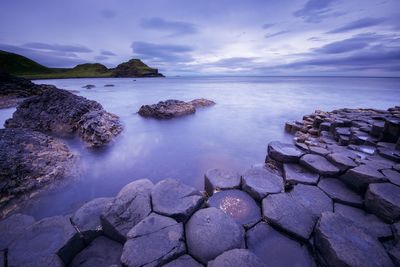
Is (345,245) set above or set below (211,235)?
above

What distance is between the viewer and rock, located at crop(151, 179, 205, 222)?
2255 millimetres

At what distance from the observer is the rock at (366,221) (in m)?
2.06

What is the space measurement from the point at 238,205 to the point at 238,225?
1.71ft

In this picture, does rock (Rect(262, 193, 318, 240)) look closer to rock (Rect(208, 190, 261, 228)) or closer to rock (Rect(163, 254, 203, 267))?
rock (Rect(208, 190, 261, 228))

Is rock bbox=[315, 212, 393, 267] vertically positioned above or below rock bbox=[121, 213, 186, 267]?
above

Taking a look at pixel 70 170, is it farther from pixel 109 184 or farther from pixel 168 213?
pixel 168 213

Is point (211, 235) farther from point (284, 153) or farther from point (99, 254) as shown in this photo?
point (284, 153)

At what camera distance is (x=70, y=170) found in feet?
12.9

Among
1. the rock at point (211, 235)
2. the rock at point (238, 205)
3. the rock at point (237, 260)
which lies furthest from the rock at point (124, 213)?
the rock at point (237, 260)

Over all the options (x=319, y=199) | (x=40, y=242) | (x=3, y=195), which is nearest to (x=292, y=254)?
(x=319, y=199)

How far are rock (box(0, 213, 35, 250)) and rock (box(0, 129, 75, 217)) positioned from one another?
609 mm

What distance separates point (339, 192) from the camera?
2.77 metres

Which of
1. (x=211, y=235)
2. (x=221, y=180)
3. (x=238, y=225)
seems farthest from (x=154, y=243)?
(x=221, y=180)

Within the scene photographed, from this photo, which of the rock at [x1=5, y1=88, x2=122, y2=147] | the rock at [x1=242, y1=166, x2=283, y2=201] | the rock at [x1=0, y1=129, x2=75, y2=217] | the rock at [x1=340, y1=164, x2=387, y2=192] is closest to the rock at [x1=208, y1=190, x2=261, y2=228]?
the rock at [x1=242, y1=166, x2=283, y2=201]
